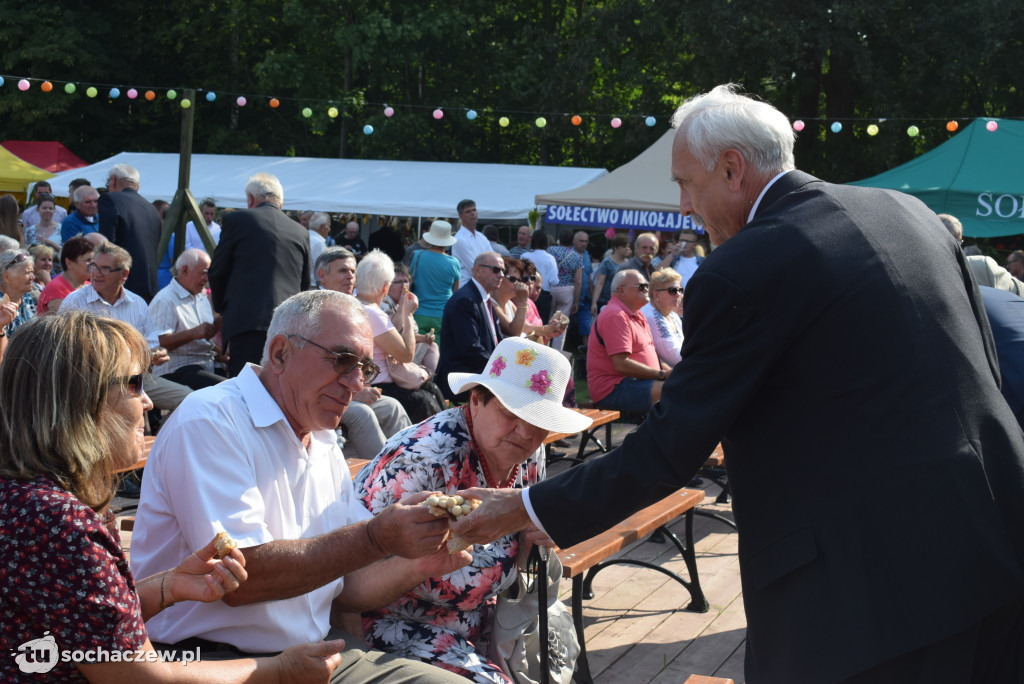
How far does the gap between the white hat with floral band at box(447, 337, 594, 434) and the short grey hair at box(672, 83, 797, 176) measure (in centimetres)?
105

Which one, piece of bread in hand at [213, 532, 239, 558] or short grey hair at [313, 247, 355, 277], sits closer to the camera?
piece of bread in hand at [213, 532, 239, 558]

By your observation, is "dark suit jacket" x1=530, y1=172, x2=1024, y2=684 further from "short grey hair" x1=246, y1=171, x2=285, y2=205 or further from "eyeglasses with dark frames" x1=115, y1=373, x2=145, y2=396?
"short grey hair" x1=246, y1=171, x2=285, y2=205

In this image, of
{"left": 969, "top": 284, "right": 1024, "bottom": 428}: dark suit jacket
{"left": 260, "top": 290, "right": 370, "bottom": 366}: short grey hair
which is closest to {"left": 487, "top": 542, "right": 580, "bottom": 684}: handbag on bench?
{"left": 260, "top": 290, "right": 370, "bottom": 366}: short grey hair

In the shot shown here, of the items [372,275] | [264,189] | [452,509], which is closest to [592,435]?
[372,275]

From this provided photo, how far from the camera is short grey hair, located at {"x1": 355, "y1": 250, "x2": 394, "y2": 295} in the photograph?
6418mm

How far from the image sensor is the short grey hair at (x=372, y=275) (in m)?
6.42

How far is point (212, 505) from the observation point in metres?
2.24

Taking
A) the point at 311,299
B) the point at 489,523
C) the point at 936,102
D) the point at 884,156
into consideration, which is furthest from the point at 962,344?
the point at 936,102

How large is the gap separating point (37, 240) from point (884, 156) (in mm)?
15669

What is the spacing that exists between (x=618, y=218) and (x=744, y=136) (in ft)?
37.8

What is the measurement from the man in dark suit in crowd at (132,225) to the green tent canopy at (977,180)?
333 inches

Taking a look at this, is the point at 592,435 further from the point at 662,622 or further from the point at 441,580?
the point at 441,580

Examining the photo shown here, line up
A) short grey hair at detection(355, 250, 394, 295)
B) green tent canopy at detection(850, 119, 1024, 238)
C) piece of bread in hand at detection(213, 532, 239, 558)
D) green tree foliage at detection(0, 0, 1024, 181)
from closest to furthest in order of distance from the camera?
1. piece of bread in hand at detection(213, 532, 239, 558)
2. short grey hair at detection(355, 250, 394, 295)
3. green tent canopy at detection(850, 119, 1024, 238)
4. green tree foliage at detection(0, 0, 1024, 181)

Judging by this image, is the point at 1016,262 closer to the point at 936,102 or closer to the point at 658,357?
the point at 658,357
